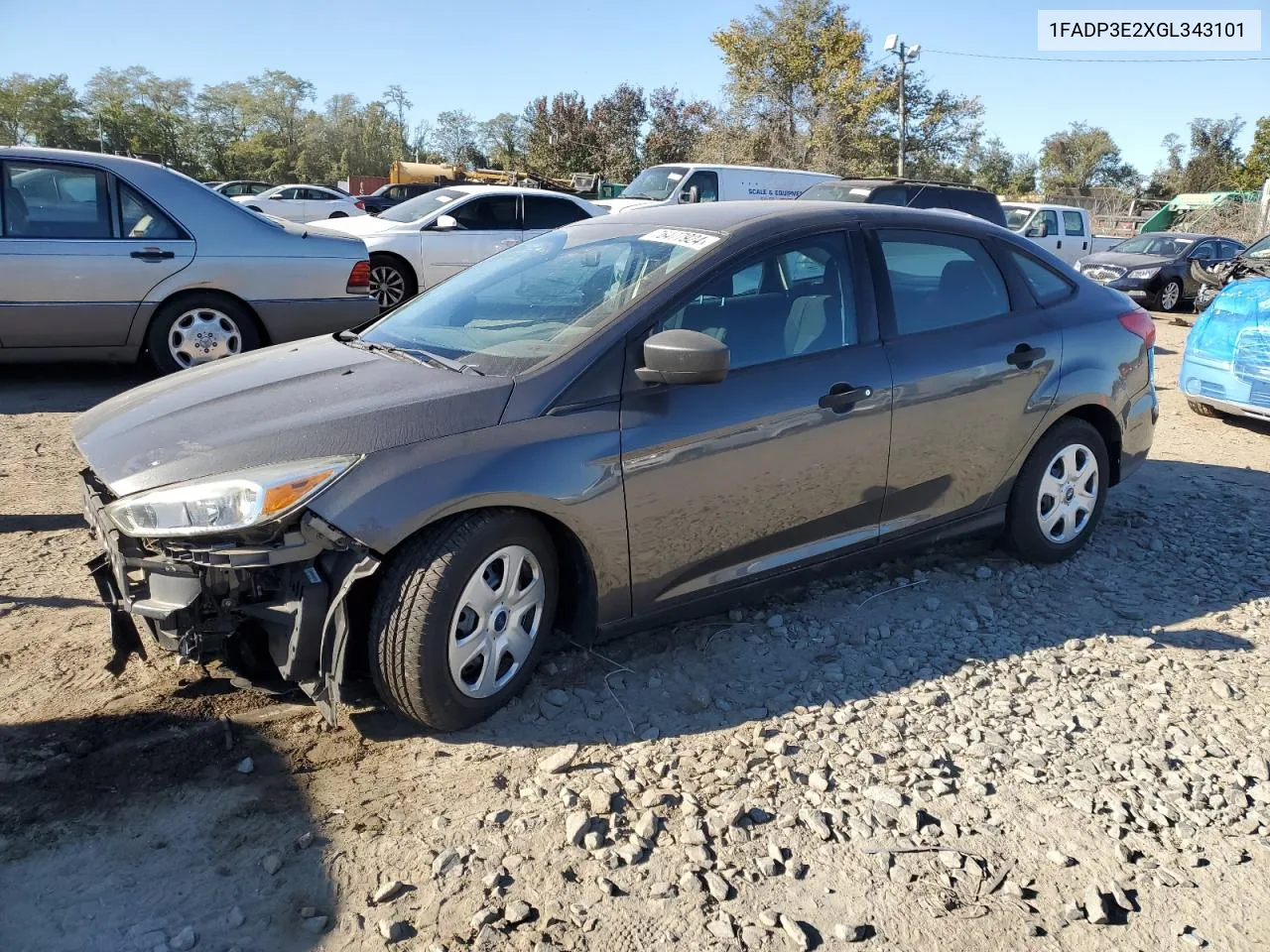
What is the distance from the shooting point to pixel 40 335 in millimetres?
6609

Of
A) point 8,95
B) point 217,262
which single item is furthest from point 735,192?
point 8,95

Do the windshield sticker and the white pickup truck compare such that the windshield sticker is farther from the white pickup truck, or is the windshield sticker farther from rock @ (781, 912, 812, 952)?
the white pickup truck

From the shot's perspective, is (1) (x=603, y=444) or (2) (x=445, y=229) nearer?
(1) (x=603, y=444)

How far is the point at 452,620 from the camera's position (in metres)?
2.87

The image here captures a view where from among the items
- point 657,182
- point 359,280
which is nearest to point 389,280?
point 359,280

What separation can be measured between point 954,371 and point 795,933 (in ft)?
7.92

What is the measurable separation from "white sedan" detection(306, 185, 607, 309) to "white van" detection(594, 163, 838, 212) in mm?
3049

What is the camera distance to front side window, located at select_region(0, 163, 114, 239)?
21.5 feet

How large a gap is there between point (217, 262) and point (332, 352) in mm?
3741

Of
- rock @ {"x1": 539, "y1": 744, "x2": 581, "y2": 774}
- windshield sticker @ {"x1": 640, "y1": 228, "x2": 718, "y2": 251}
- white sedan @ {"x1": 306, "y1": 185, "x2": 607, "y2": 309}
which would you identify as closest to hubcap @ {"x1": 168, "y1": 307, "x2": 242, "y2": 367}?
white sedan @ {"x1": 306, "y1": 185, "x2": 607, "y2": 309}

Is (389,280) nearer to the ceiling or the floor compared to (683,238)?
nearer to the ceiling

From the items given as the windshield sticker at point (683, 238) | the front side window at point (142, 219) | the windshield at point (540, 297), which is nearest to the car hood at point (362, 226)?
the front side window at point (142, 219)

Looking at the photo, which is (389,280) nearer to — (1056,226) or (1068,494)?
(1068,494)

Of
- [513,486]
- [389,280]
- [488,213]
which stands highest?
[488,213]
